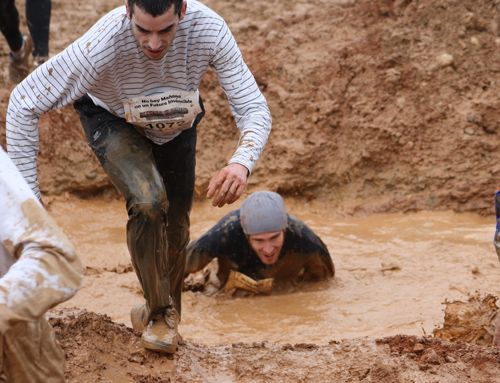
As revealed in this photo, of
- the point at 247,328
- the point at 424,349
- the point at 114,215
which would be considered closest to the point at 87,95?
the point at 424,349

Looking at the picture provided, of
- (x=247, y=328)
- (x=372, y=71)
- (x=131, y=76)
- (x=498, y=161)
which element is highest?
(x=131, y=76)

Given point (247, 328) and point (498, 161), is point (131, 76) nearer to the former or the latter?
point (247, 328)

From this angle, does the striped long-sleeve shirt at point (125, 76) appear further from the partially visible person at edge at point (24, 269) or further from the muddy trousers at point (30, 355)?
the partially visible person at edge at point (24, 269)

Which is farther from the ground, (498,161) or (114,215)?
(498,161)

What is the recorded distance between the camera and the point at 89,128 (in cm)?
475

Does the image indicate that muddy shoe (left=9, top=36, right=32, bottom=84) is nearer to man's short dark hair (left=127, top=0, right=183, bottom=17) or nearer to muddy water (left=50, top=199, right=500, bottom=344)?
muddy water (left=50, top=199, right=500, bottom=344)

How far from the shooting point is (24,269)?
2697mm

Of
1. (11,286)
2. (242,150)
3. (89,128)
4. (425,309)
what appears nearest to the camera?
(11,286)

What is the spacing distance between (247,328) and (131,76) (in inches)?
119

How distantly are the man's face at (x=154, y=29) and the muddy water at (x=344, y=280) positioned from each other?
2889mm

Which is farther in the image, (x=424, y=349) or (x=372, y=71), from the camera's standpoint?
(x=372, y=71)

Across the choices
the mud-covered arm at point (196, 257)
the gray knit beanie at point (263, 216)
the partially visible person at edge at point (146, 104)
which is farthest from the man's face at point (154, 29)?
A: the mud-covered arm at point (196, 257)

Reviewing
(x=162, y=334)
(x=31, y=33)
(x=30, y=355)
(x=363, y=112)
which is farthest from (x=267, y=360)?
(x=363, y=112)

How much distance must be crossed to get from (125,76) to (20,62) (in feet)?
16.6
